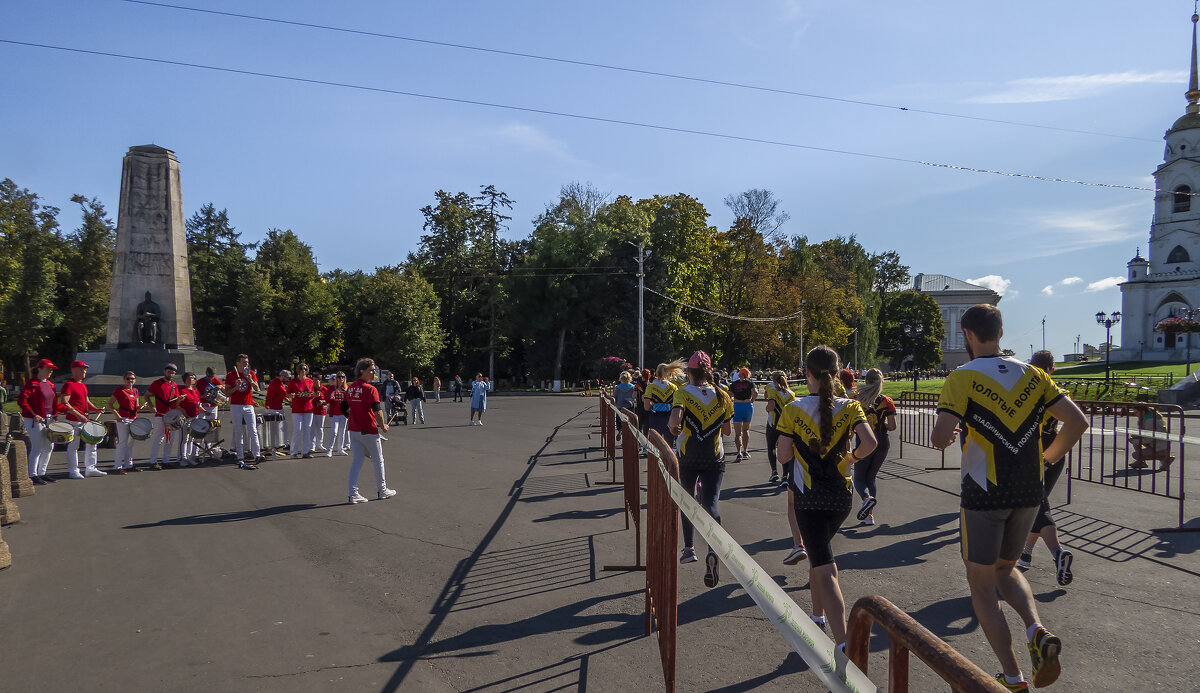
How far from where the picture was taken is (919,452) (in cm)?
1591

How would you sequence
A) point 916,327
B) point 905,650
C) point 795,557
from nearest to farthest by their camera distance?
point 905,650 → point 795,557 → point 916,327

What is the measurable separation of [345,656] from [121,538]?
4823mm

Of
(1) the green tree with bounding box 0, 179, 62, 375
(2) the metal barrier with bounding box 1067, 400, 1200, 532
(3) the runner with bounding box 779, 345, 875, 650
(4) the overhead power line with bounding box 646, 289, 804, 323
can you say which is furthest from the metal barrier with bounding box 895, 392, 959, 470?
(1) the green tree with bounding box 0, 179, 62, 375

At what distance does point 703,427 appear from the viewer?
643cm

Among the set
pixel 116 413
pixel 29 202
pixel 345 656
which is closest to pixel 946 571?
pixel 345 656

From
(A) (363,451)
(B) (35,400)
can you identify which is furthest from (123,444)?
(A) (363,451)

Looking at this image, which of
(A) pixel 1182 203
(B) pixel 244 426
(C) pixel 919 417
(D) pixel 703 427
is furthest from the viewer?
(A) pixel 1182 203

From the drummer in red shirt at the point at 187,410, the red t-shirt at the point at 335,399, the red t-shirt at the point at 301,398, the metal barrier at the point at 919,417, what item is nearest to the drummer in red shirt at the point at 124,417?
the drummer in red shirt at the point at 187,410

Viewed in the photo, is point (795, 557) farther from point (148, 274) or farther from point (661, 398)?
point (148, 274)

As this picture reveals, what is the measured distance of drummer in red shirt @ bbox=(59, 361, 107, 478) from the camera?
40.2 ft

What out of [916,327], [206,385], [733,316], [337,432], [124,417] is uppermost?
[916,327]

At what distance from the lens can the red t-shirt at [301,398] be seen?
15.5 m

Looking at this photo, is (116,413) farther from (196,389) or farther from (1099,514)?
(1099,514)

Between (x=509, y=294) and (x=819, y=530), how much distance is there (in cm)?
5958
